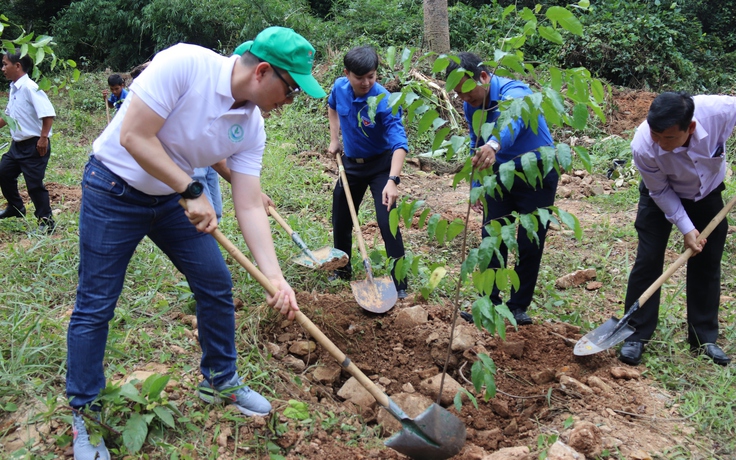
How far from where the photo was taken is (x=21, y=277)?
145 inches

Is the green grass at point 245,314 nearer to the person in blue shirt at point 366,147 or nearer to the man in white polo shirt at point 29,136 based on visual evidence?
the man in white polo shirt at point 29,136

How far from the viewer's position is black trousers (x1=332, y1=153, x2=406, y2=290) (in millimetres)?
3688

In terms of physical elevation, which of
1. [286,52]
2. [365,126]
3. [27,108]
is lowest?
[27,108]

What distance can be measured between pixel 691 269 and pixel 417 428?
79.7 inches

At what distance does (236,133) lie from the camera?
2.08 m

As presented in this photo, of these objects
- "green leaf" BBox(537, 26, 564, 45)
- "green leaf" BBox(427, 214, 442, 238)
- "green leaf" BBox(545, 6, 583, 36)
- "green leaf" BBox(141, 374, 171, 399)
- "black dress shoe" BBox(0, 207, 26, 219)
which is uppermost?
"green leaf" BBox(545, 6, 583, 36)

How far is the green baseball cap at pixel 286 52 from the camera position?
6.23 feet

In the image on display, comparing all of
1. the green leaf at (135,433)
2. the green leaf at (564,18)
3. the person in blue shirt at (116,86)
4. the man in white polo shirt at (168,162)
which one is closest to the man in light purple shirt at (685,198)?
the green leaf at (564,18)

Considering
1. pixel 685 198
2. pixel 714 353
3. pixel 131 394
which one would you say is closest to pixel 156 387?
pixel 131 394

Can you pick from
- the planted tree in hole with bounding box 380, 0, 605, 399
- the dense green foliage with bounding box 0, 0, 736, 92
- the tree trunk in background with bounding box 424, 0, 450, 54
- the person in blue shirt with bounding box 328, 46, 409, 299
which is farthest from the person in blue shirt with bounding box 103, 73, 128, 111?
the planted tree in hole with bounding box 380, 0, 605, 399

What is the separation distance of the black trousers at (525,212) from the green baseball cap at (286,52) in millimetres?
1579

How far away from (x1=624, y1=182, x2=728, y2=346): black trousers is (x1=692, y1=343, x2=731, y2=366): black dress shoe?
35 mm

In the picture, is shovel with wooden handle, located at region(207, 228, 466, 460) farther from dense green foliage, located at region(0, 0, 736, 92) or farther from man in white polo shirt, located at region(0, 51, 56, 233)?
dense green foliage, located at region(0, 0, 736, 92)

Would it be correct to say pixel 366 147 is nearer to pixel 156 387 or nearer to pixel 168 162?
pixel 168 162
